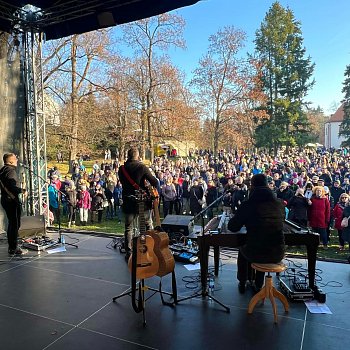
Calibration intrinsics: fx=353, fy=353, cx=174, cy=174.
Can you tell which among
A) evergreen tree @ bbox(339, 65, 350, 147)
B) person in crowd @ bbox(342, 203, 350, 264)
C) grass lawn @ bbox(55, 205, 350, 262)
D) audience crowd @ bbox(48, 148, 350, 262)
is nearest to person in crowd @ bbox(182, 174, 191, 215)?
audience crowd @ bbox(48, 148, 350, 262)

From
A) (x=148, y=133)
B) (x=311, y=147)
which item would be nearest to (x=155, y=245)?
(x=148, y=133)

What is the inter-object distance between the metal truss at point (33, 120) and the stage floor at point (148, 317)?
3.35 m

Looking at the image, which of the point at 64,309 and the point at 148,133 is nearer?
the point at 64,309

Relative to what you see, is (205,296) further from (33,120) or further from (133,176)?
(33,120)

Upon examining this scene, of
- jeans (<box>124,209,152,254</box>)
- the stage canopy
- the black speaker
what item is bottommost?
the black speaker

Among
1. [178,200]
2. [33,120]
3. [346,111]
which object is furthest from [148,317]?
[346,111]

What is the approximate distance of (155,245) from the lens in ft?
13.1

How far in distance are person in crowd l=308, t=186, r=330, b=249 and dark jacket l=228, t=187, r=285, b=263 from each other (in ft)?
14.6

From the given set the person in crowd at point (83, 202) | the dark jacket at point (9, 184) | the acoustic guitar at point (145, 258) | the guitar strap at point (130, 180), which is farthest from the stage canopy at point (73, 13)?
the acoustic guitar at point (145, 258)

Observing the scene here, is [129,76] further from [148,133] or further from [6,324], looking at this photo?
[6,324]

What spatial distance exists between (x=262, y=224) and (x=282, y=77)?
3084cm

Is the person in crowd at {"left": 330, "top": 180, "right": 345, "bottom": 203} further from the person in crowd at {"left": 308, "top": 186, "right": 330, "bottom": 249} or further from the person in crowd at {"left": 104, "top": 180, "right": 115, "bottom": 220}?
the person in crowd at {"left": 104, "top": 180, "right": 115, "bottom": 220}

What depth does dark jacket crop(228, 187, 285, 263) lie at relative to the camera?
13.1 ft

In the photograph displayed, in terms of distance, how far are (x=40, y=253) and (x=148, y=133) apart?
1584 centimetres
